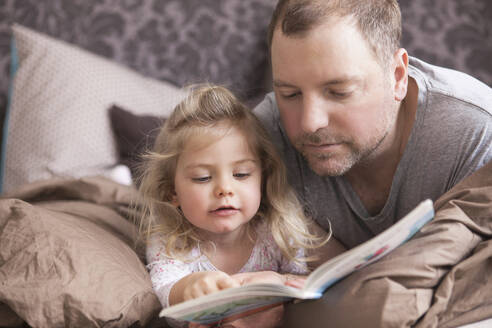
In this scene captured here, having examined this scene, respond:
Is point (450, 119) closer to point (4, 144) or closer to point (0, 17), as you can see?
point (4, 144)

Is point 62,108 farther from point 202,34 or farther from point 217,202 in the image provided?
point 217,202

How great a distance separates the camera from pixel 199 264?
1.36 m

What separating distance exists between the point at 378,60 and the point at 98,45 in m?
1.64

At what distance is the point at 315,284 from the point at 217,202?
40cm

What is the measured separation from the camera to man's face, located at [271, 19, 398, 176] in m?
1.20

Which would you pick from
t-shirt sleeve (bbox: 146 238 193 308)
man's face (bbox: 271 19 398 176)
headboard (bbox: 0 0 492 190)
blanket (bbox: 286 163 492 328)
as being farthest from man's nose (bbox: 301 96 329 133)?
headboard (bbox: 0 0 492 190)

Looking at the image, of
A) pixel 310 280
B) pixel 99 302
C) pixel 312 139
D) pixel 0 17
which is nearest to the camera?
pixel 310 280

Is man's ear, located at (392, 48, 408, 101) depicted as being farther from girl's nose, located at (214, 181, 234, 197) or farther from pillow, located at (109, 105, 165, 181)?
pillow, located at (109, 105, 165, 181)

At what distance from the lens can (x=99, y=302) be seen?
40.3 inches

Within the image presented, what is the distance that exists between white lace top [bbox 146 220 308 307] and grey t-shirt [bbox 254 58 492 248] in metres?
0.19

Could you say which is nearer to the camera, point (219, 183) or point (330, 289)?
point (330, 289)

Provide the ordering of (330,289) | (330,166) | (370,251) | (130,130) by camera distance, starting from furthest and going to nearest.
Result: (130,130)
(330,166)
(330,289)
(370,251)

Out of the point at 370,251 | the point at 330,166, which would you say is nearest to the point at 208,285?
the point at 370,251

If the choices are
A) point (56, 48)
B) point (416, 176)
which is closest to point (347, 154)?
point (416, 176)
